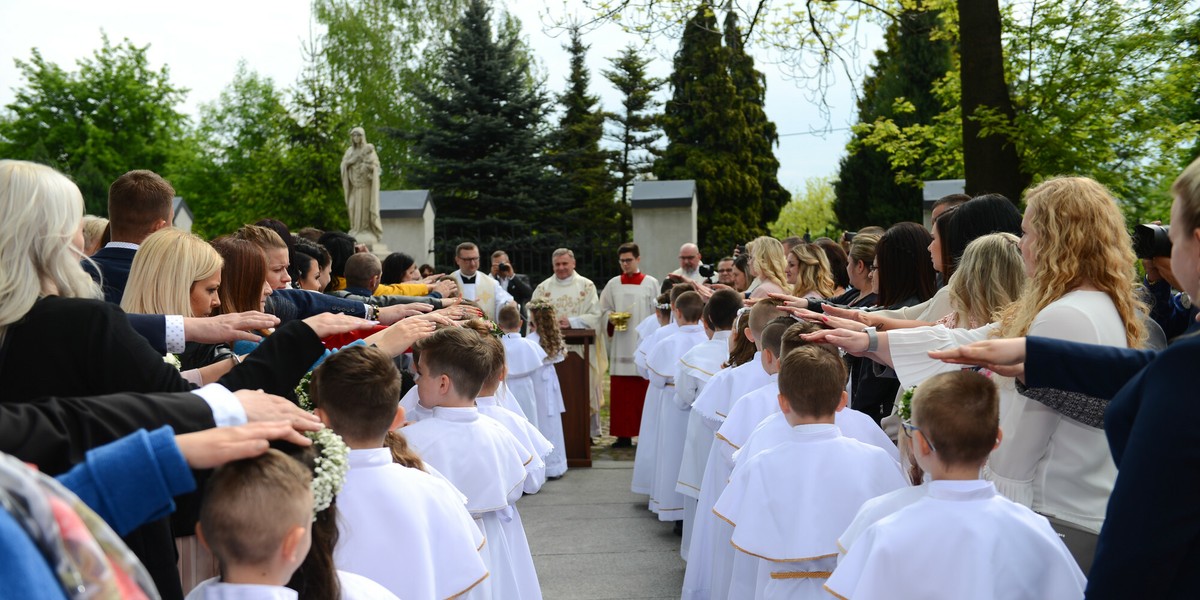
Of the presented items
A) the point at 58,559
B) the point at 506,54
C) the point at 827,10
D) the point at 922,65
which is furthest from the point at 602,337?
the point at 922,65

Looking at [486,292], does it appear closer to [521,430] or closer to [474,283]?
[474,283]

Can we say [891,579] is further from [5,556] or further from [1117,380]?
[5,556]

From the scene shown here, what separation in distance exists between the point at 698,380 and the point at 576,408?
362cm

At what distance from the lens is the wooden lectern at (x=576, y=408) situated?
1068cm

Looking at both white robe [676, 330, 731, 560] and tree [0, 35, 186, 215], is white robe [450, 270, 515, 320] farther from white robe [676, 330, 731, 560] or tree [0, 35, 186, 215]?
tree [0, 35, 186, 215]

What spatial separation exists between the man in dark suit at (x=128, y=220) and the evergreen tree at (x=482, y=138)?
1981 centimetres

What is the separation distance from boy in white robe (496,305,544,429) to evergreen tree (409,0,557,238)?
47.6 ft

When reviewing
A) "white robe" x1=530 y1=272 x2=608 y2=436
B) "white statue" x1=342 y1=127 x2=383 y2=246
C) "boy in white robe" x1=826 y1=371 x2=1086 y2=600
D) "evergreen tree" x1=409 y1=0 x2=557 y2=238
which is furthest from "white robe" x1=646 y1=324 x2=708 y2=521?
"evergreen tree" x1=409 y1=0 x2=557 y2=238

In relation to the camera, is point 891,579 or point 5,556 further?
point 891,579

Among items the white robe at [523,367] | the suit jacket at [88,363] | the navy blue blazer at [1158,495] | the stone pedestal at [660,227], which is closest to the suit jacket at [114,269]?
the suit jacket at [88,363]

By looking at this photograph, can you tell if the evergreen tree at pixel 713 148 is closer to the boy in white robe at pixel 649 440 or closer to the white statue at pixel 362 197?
the white statue at pixel 362 197

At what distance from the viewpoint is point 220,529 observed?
2.20 metres

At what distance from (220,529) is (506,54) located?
2368cm

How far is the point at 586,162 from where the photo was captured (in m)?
33.8
